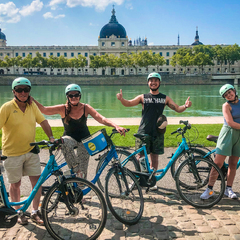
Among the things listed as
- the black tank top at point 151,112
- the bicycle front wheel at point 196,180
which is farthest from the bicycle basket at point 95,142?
the bicycle front wheel at point 196,180

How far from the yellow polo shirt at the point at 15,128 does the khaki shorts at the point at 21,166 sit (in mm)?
72

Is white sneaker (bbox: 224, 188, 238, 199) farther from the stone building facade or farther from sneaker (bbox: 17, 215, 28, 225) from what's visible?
the stone building facade

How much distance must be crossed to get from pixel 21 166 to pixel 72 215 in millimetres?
919

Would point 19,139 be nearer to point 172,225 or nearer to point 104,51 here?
point 172,225

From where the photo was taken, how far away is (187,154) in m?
4.46

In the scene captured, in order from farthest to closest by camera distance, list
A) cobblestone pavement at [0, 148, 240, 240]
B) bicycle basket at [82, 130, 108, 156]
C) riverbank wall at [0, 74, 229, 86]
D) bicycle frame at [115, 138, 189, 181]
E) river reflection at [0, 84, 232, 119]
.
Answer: riverbank wall at [0, 74, 229, 86] < river reflection at [0, 84, 232, 119] < bicycle frame at [115, 138, 189, 181] < bicycle basket at [82, 130, 108, 156] < cobblestone pavement at [0, 148, 240, 240]

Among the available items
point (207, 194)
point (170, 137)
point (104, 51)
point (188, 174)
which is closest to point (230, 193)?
point (207, 194)

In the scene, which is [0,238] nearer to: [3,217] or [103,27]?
[3,217]

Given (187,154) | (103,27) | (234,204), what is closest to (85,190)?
(187,154)

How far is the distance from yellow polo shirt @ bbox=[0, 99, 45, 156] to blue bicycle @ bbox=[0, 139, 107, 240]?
0.91 ft

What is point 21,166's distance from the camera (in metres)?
3.66

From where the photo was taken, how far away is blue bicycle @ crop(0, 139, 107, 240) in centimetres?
332

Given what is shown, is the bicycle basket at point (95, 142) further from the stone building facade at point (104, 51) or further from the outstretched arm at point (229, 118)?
the stone building facade at point (104, 51)

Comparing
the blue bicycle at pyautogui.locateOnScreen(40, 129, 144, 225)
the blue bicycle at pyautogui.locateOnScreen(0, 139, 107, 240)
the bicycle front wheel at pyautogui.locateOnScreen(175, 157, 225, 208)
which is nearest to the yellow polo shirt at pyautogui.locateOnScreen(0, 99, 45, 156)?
the blue bicycle at pyautogui.locateOnScreen(0, 139, 107, 240)
